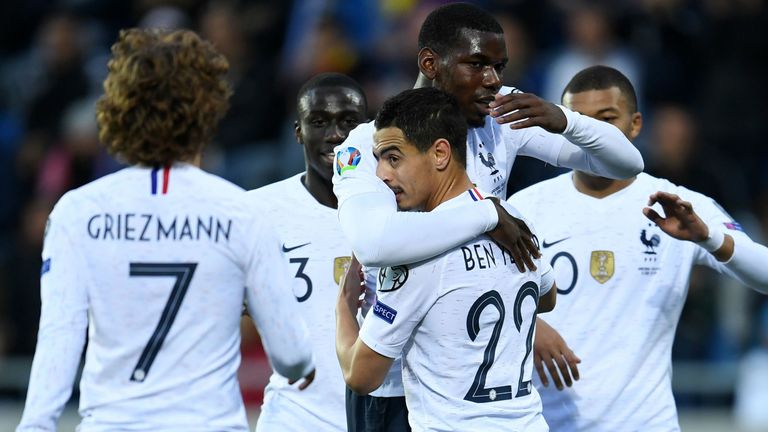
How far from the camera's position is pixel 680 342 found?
985cm

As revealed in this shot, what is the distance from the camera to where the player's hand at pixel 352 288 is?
4.72 metres

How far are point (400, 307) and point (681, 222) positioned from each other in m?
1.45

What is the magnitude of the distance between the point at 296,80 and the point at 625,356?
684cm

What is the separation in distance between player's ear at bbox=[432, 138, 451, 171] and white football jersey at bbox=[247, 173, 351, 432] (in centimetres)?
140

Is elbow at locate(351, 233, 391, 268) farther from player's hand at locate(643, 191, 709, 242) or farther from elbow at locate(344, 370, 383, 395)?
player's hand at locate(643, 191, 709, 242)

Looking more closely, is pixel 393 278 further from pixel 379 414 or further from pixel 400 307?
pixel 379 414

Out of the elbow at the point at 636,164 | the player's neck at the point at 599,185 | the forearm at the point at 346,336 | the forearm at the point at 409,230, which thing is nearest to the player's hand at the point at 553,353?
the elbow at the point at 636,164

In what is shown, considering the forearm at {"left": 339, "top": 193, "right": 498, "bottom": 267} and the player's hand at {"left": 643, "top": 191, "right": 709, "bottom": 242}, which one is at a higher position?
the player's hand at {"left": 643, "top": 191, "right": 709, "bottom": 242}

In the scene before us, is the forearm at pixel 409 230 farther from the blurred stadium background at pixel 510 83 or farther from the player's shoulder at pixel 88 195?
the blurred stadium background at pixel 510 83

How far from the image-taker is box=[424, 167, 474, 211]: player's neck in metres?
4.50

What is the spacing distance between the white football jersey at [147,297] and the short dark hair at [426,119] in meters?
0.65

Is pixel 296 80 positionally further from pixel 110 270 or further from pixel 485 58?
pixel 110 270

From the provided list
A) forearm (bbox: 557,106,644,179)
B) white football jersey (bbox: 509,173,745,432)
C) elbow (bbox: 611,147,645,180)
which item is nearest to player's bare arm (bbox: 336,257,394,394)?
forearm (bbox: 557,106,644,179)

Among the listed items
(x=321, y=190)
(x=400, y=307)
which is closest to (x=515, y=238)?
(x=400, y=307)
